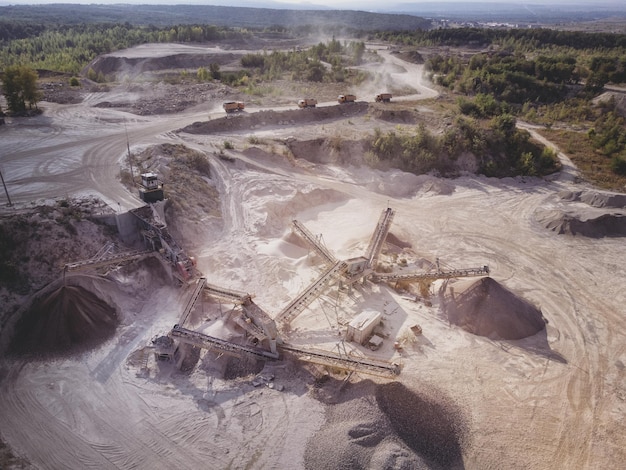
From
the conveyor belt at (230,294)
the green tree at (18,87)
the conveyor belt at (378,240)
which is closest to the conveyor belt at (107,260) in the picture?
the conveyor belt at (230,294)

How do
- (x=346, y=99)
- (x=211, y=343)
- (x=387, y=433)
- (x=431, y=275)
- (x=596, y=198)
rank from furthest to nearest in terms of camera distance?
1. (x=346, y=99)
2. (x=596, y=198)
3. (x=431, y=275)
4. (x=211, y=343)
5. (x=387, y=433)

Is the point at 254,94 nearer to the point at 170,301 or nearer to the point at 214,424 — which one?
the point at 170,301

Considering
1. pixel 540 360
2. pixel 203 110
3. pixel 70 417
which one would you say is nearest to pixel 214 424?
pixel 70 417

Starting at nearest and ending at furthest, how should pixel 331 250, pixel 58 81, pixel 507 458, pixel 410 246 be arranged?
pixel 507 458 < pixel 331 250 < pixel 410 246 < pixel 58 81

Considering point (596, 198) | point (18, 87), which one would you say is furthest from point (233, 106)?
point (596, 198)

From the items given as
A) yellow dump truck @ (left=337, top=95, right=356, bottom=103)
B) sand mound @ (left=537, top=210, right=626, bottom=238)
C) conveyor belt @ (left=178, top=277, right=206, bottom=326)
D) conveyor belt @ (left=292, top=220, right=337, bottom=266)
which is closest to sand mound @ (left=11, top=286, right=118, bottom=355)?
conveyor belt @ (left=178, top=277, right=206, bottom=326)

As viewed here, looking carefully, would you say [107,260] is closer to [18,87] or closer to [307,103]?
[18,87]
